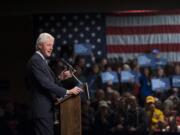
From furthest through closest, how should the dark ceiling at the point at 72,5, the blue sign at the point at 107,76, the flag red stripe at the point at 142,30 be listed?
the dark ceiling at the point at 72,5 → the flag red stripe at the point at 142,30 → the blue sign at the point at 107,76

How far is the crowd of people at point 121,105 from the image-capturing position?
12914 millimetres

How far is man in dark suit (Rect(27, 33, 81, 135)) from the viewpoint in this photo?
7.41 meters

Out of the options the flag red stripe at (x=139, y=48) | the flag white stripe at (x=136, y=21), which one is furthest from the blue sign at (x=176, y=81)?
the flag white stripe at (x=136, y=21)

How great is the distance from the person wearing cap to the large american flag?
112 cm

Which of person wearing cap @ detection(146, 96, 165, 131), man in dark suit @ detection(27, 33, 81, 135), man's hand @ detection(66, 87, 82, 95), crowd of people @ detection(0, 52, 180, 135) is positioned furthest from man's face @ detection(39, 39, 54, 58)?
person wearing cap @ detection(146, 96, 165, 131)

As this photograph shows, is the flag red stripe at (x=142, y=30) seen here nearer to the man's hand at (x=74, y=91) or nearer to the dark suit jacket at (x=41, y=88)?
the dark suit jacket at (x=41, y=88)

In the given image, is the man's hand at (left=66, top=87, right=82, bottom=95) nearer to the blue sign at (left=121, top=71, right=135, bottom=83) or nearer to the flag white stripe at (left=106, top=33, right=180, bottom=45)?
the blue sign at (left=121, top=71, right=135, bottom=83)

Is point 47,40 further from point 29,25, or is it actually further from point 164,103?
point 29,25

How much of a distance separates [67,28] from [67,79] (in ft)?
20.9

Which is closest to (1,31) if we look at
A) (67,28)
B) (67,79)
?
(67,28)

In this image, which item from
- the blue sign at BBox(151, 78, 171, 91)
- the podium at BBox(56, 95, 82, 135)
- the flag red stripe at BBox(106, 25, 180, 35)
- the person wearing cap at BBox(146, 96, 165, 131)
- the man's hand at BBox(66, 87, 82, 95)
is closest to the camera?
the man's hand at BBox(66, 87, 82, 95)

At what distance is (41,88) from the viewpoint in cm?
746

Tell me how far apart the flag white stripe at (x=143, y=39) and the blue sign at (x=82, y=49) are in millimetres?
400

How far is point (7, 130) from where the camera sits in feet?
43.4
